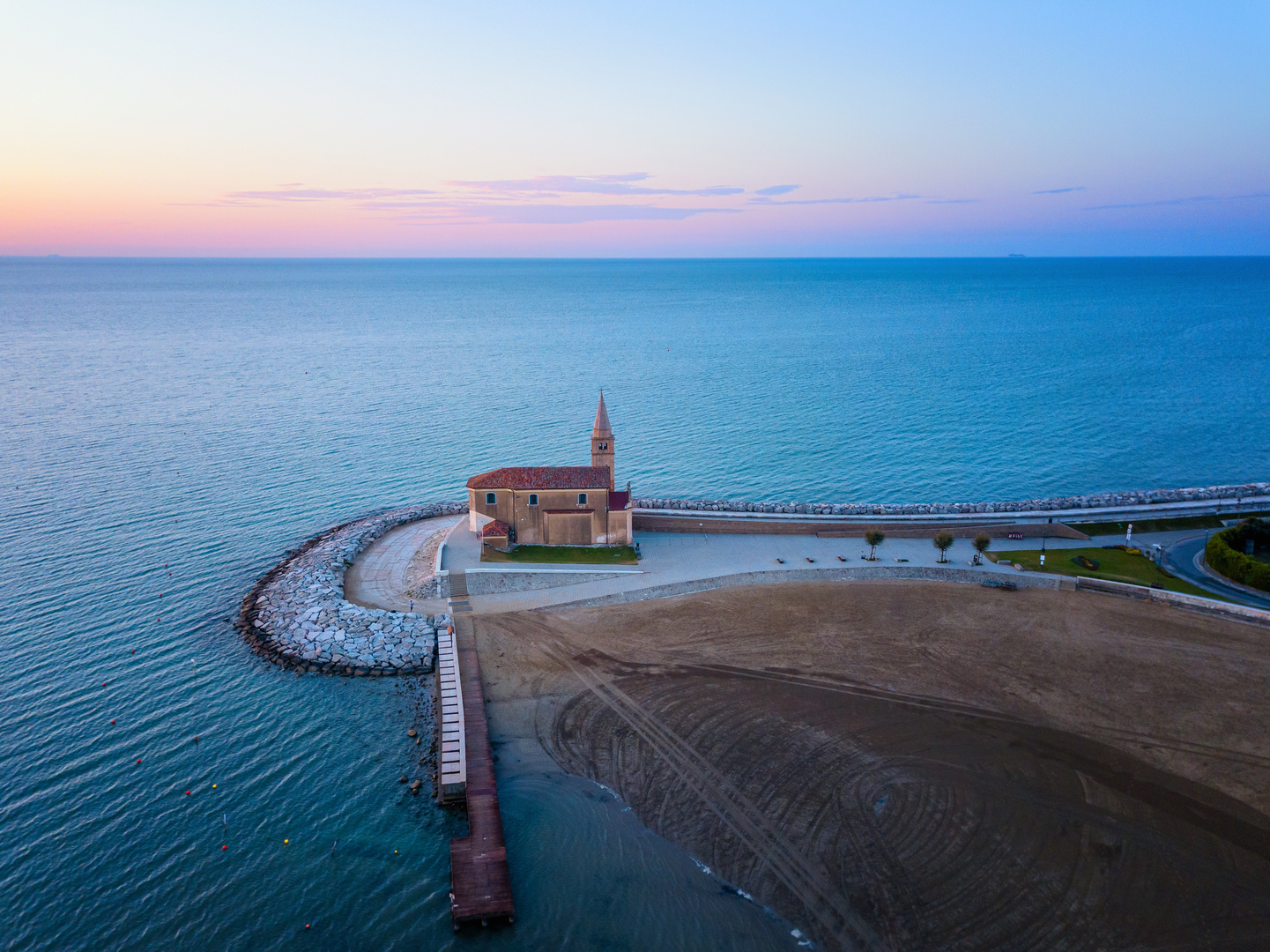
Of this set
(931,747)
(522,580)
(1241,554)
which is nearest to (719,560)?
(522,580)

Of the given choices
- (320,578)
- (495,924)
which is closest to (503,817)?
(495,924)

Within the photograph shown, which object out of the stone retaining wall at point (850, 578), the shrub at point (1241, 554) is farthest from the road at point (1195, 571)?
the stone retaining wall at point (850, 578)

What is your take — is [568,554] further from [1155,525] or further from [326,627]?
[1155,525]

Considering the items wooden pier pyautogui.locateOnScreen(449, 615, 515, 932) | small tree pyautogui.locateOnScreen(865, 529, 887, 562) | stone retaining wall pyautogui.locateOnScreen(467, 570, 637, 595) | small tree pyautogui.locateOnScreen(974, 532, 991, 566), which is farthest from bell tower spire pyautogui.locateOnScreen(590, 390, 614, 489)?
small tree pyautogui.locateOnScreen(974, 532, 991, 566)

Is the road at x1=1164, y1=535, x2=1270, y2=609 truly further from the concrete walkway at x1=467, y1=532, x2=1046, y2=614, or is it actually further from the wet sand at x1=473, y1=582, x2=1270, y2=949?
the concrete walkway at x1=467, y1=532, x2=1046, y2=614

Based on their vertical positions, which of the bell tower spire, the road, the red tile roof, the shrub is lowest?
the road

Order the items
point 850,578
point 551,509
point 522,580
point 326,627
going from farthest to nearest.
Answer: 1. point 551,509
2. point 850,578
3. point 522,580
4. point 326,627

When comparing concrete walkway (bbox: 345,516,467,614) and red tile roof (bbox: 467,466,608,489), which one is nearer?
concrete walkway (bbox: 345,516,467,614)
